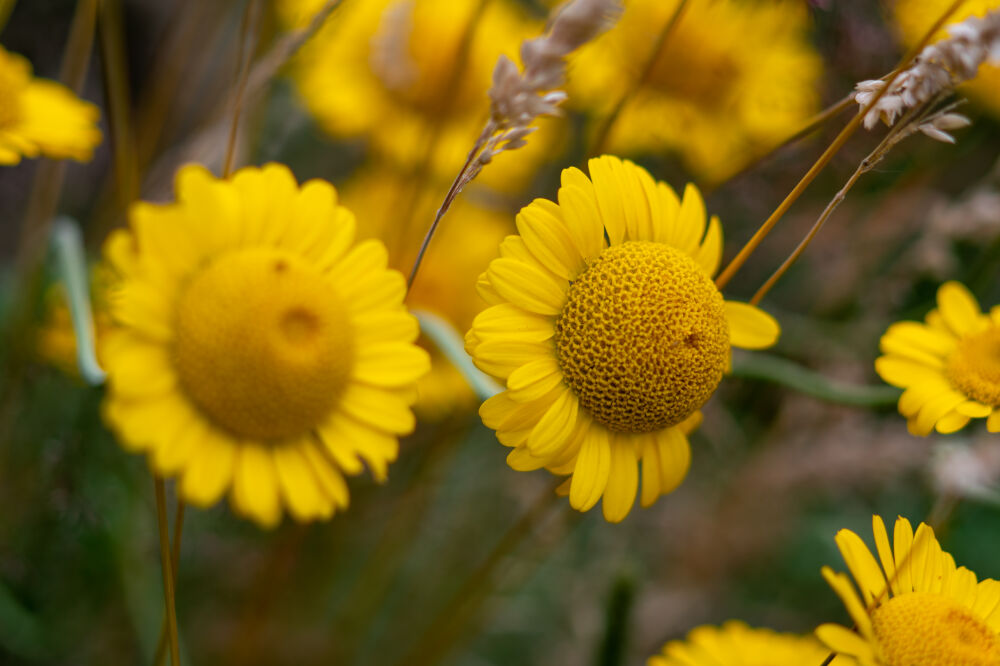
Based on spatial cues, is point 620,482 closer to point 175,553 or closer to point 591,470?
point 591,470

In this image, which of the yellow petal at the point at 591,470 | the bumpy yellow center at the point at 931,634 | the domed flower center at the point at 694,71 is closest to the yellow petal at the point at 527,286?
the yellow petal at the point at 591,470

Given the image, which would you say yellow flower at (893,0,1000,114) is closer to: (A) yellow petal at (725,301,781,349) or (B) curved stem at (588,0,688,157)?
(B) curved stem at (588,0,688,157)

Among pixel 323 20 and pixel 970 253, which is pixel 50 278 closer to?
pixel 323 20

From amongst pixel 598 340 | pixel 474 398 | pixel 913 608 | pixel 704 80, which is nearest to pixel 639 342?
pixel 598 340

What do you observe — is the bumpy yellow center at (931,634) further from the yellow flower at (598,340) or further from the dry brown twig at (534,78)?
the dry brown twig at (534,78)

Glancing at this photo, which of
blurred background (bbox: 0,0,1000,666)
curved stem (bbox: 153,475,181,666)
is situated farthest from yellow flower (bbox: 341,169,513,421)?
curved stem (bbox: 153,475,181,666)

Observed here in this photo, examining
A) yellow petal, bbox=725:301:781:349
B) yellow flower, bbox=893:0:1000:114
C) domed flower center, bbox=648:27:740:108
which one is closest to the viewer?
yellow petal, bbox=725:301:781:349
